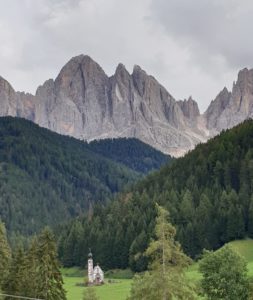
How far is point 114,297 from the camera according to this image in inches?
3521

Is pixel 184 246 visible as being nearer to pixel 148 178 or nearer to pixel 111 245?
pixel 111 245

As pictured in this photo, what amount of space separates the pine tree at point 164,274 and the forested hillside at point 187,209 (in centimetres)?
8806

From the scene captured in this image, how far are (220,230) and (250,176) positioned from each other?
22.0 meters

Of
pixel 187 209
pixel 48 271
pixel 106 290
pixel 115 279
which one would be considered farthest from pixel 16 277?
pixel 187 209

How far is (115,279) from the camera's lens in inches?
4870

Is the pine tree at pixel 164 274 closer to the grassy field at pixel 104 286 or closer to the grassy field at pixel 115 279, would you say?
the grassy field at pixel 115 279

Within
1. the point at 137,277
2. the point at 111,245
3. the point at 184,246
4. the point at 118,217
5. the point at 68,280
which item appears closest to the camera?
the point at 137,277

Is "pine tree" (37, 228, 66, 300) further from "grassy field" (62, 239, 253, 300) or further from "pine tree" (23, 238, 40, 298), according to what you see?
"grassy field" (62, 239, 253, 300)

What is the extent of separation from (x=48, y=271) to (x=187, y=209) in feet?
297

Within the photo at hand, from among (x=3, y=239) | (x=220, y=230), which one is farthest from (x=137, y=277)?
(x=220, y=230)

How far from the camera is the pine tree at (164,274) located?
36.2 metres

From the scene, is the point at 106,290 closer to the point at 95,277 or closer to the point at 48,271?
the point at 95,277

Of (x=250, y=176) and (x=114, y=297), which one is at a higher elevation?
(x=250, y=176)

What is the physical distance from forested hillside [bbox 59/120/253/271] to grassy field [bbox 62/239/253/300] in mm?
4625
